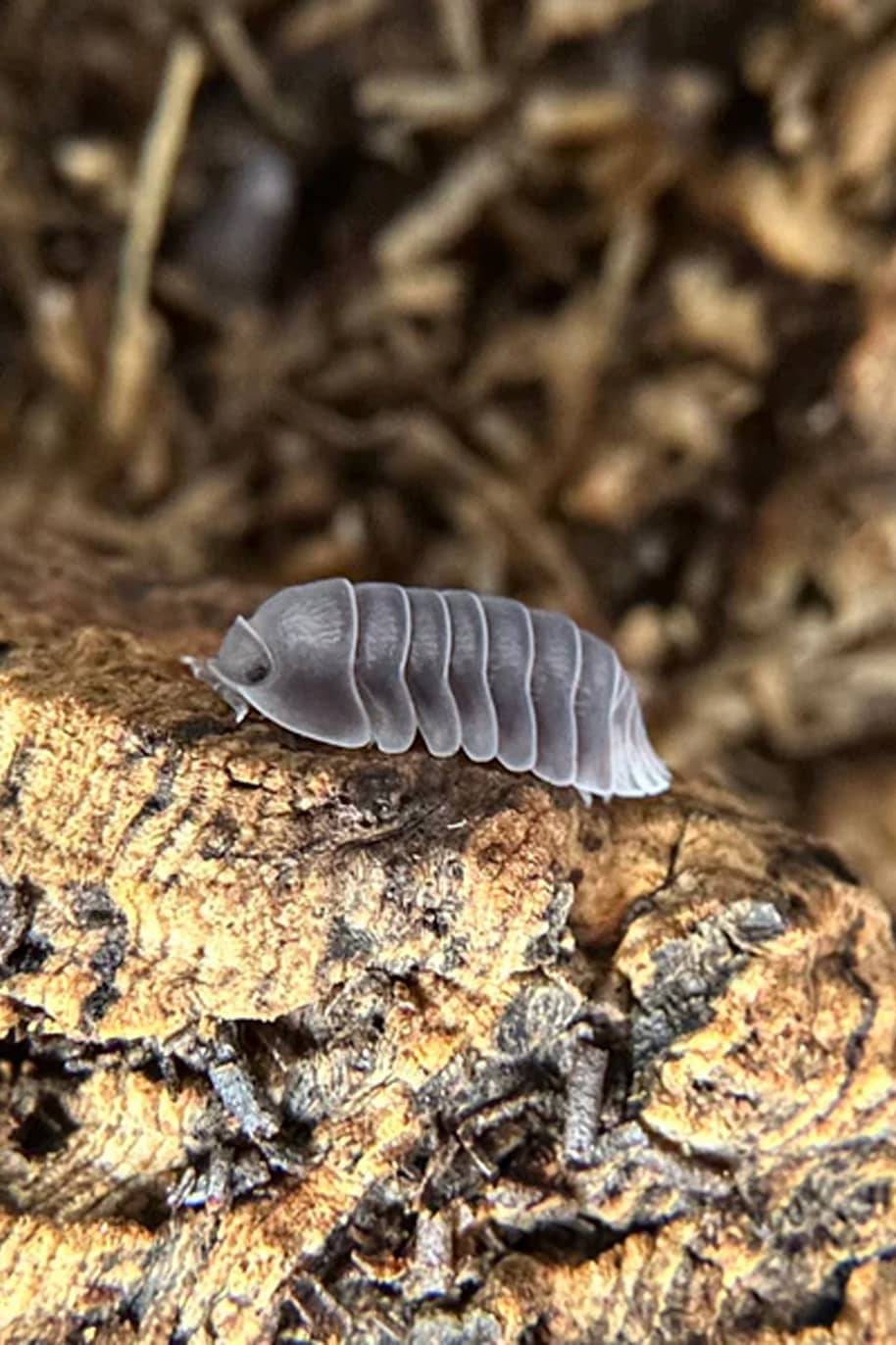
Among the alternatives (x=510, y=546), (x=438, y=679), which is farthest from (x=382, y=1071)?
(x=510, y=546)

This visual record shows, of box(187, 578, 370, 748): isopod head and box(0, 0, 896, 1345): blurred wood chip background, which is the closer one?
box(0, 0, 896, 1345): blurred wood chip background

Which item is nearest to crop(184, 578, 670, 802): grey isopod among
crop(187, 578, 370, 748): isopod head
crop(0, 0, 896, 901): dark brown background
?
crop(187, 578, 370, 748): isopod head

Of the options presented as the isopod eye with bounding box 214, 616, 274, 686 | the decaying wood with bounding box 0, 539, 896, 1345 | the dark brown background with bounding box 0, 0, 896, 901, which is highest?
the dark brown background with bounding box 0, 0, 896, 901

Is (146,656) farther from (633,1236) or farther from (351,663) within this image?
(633,1236)

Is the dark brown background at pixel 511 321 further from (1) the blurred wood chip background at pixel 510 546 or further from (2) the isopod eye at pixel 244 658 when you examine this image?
(2) the isopod eye at pixel 244 658

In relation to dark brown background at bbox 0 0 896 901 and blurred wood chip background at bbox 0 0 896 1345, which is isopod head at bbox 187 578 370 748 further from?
dark brown background at bbox 0 0 896 901

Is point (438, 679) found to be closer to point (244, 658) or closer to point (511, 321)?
point (244, 658)

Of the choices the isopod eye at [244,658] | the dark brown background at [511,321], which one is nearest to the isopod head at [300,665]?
the isopod eye at [244,658]
